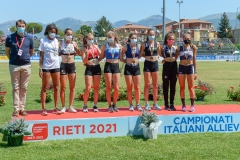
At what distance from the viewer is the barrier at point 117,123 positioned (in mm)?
6773

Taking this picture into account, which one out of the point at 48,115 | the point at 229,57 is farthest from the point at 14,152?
the point at 229,57

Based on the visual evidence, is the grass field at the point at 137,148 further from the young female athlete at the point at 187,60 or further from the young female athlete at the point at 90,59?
the young female athlete at the point at 90,59

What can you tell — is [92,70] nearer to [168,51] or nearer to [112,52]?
[112,52]

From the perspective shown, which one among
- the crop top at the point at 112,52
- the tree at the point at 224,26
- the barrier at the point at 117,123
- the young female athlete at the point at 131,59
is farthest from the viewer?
the tree at the point at 224,26

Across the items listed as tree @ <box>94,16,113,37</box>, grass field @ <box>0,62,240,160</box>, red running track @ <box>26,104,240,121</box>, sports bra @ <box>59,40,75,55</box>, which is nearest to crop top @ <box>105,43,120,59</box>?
sports bra @ <box>59,40,75,55</box>

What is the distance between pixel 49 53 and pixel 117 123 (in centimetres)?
191

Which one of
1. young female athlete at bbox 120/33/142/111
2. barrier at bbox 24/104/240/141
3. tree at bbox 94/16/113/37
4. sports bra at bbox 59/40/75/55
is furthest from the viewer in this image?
tree at bbox 94/16/113/37

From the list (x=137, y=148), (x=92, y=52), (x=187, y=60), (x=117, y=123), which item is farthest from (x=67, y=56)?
(x=187, y=60)

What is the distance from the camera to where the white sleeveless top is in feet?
23.5

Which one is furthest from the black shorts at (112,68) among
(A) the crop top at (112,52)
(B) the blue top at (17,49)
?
(B) the blue top at (17,49)

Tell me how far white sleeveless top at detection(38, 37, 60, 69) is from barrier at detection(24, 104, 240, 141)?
1.00 metres

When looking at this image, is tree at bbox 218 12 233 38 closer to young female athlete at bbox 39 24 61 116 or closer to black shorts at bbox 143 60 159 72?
black shorts at bbox 143 60 159 72

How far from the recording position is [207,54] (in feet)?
169

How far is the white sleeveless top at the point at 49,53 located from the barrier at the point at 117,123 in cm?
100
